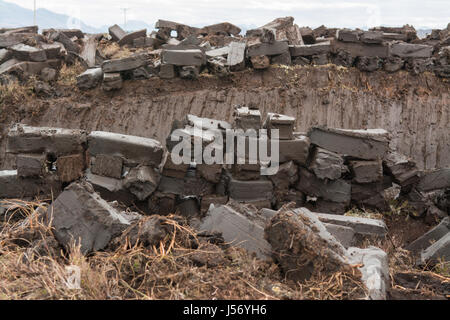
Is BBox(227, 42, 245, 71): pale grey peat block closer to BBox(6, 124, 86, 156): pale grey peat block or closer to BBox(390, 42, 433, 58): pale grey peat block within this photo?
BBox(390, 42, 433, 58): pale grey peat block

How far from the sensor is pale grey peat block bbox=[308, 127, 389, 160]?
7.81 metres

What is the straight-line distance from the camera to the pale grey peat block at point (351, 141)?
308 inches

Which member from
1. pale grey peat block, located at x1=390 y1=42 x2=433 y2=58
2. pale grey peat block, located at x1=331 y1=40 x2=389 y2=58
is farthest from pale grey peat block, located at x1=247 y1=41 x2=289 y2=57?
pale grey peat block, located at x1=390 y1=42 x2=433 y2=58

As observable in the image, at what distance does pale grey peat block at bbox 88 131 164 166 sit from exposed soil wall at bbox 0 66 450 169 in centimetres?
485

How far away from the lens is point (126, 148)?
7328mm

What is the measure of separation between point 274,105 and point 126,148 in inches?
255

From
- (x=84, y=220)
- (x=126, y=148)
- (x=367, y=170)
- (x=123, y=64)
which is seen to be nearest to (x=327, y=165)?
(x=367, y=170)

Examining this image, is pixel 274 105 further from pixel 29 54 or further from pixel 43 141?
pixel 29 54

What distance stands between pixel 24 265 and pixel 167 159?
3.78 metres

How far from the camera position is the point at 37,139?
732cm
